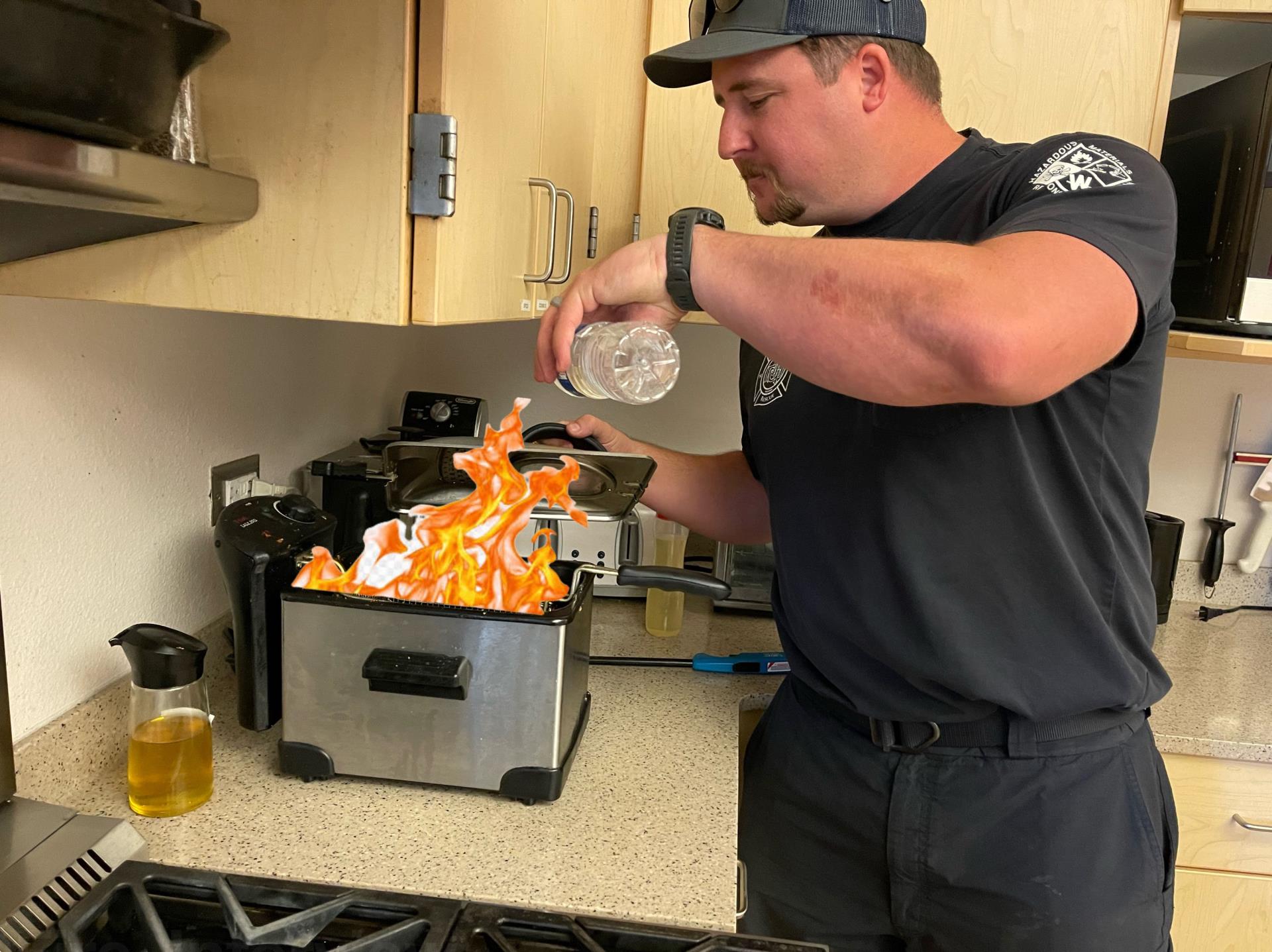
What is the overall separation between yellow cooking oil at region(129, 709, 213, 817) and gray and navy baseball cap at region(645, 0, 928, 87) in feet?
2.74

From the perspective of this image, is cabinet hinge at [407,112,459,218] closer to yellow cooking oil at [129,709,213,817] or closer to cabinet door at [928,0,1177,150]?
yellow cooking oil at [129,709,213,817]

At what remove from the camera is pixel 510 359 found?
2.05 m

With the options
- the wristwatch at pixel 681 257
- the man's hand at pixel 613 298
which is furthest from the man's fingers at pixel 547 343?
the wristwatch at pixel 681 257

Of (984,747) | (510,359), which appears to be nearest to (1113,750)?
(984,747)

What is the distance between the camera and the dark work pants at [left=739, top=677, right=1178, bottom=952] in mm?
1039

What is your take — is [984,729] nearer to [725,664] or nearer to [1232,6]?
[725,664]

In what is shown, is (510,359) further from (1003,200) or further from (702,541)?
(1003,200)

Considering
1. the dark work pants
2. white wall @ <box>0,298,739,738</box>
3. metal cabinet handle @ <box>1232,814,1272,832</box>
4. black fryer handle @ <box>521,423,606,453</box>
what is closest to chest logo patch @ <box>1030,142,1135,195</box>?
the dark work pants

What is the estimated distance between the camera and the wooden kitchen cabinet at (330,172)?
0.73 metres

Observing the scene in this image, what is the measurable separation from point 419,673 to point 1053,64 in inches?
51.4

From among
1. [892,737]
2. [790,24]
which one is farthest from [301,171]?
[892,737]

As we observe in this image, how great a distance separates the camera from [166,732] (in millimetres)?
902

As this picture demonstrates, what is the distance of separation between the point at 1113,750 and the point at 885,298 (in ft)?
2.25

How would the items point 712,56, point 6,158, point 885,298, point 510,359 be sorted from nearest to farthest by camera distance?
point 6,158 → point 885,298 → point 712,56 → point 510,359
